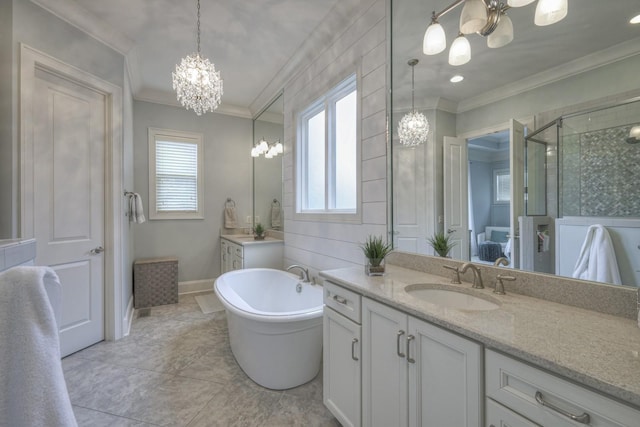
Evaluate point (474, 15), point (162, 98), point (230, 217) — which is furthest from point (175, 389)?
point (162, 98)

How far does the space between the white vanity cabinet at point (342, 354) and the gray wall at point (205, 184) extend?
10.7 feet

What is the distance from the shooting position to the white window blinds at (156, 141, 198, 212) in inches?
161

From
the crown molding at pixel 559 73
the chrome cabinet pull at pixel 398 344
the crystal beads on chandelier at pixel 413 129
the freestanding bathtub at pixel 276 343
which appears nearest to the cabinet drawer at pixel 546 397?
the chrome cabinet pull at pixel 398 344

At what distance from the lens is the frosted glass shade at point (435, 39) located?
1.58 meters

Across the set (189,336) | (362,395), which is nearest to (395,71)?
(362,395)

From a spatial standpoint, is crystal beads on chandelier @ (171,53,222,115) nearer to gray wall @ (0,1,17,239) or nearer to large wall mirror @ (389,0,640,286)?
gray wall @ (0,1,17,239)

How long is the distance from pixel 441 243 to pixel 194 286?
3842mm

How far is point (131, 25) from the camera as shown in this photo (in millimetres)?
2545

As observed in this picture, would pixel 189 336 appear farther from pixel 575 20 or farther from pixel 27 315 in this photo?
pixel 575 20

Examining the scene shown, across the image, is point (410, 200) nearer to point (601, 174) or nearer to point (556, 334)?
point (601, 174)

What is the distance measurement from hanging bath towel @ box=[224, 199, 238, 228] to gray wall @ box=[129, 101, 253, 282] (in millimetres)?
82

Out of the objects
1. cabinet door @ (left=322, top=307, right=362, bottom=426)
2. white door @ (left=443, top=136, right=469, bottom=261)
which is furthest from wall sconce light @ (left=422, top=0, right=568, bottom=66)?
cabinet door @ (left=322, top=307, right=362, bottom=426)

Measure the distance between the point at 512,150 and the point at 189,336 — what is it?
3.13 m

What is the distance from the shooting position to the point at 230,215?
4.50m
